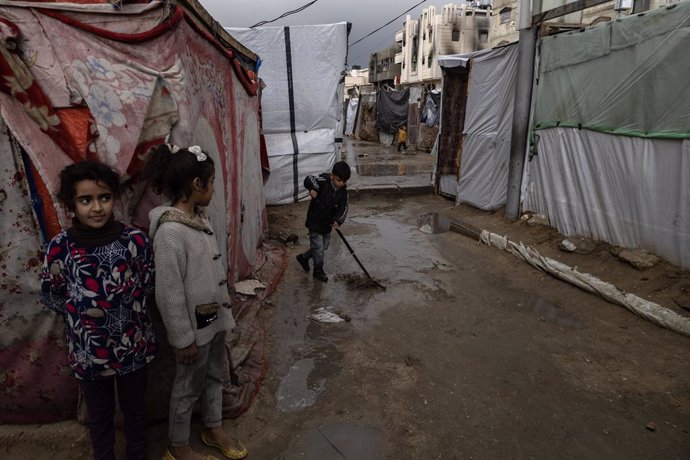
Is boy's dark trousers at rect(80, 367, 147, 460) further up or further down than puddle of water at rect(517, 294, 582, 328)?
further up

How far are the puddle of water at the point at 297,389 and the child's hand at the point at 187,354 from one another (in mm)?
1030

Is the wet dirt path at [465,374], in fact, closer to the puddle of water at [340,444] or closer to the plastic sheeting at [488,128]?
the puddle of water at [340,444]

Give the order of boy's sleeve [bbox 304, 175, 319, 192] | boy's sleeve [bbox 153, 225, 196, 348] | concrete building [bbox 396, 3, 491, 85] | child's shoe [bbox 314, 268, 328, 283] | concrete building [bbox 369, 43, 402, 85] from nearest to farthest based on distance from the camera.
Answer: boy's sleeve [bbox 153, 225, 196, 348] < boy's sleeve [bbox 304, 175, 319, 192] < child's shoe [bbox 314, 268, 328, 283] < concrete building [bbox 396, 3, 491, 85] < concrete building [bbox 369, 43, 402, 85]

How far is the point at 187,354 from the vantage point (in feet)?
6.82

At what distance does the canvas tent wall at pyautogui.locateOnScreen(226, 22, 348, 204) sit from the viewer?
8516mm

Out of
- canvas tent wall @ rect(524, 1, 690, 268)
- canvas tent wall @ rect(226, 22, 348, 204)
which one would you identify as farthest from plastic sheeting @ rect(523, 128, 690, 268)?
canvas tent wall @ rect(226, 22, 348, 204)

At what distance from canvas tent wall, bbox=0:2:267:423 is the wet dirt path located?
4.07ft

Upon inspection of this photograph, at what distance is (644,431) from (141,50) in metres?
3.81

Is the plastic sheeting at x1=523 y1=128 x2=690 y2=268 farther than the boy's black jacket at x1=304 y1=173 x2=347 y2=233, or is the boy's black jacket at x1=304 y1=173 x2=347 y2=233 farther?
the boy's black jacket at x1=304 y1=173 x2=347 y2=233

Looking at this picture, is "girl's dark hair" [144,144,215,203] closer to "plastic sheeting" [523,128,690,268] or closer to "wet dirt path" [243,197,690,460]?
"wet dirt path" [243,197,690,460]

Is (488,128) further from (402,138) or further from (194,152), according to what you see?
(402,138)

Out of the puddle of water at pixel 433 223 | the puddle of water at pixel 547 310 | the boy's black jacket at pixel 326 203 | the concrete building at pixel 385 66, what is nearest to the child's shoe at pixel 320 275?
the boy's black jacket at pixel 326 203

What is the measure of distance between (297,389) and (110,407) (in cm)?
133

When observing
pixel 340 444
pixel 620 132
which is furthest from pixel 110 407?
pixel 620 132
